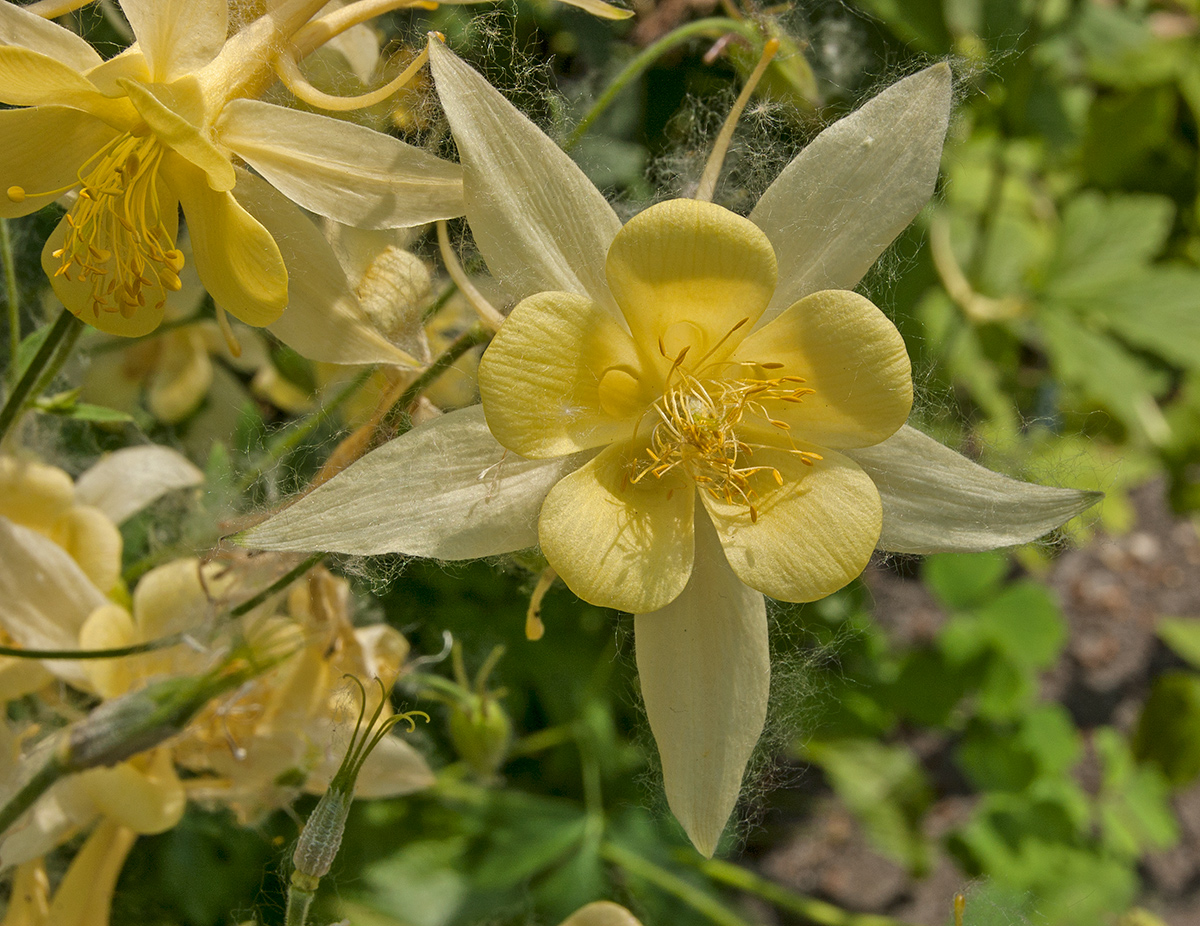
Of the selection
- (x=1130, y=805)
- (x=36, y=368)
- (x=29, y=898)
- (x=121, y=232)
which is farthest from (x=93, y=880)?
(x=1130, y=805)

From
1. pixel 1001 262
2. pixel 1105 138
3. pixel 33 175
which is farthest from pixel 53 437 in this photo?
pixel 1105 138

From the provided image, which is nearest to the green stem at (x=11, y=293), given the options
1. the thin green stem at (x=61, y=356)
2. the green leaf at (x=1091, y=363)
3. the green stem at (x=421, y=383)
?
the thin green stem at (x=61, y=356)

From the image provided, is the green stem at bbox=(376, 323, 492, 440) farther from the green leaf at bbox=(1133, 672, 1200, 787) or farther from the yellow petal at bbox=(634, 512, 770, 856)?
the green leaf at bbox=(1133, 672, 1200, 787)

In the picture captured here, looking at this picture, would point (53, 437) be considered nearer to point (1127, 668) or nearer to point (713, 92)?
point (713, 92)

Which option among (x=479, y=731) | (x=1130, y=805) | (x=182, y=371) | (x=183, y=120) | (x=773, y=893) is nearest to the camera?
(x=183, y=120)

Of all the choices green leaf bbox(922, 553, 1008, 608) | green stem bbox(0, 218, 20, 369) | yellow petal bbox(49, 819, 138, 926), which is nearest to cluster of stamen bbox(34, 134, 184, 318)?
green stem bbox(0, 218, 20, 369)

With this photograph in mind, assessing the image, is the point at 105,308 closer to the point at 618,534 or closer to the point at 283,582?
the point at 283,582

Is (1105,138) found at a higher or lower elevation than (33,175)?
lower
